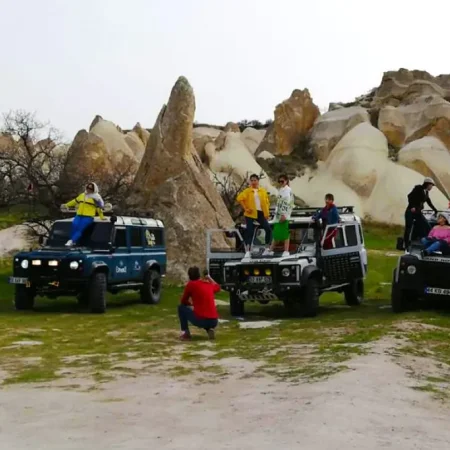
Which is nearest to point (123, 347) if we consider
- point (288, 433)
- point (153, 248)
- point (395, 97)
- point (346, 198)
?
point (288, 433)

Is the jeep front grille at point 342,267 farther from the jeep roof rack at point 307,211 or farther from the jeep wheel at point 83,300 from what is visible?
the jeep wheel at point 83,300

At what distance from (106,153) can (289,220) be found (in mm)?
44121

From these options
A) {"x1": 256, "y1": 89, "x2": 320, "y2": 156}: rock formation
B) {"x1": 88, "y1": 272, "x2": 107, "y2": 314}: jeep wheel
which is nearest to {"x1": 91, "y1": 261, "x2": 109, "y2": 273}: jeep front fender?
{"x1": 88, "y1": 272, "x2": 107, "y2": 314}: jeep wheel

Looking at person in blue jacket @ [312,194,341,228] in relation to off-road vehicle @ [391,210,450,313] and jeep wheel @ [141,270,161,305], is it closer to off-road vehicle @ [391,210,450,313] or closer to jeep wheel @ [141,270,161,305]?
off-road vehicle @ [391,210,450,313]

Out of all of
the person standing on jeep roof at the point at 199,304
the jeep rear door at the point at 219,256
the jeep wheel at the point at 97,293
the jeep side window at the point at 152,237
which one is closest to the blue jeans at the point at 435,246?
the jeep rear door at the point at 219,256

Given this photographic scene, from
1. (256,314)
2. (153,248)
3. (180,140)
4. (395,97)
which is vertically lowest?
(256,314)

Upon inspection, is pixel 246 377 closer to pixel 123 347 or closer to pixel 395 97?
pixel 123 347

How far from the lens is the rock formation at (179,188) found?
2344cm

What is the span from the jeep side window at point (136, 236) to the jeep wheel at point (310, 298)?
16.5ft

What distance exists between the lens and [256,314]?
1700 centimetres

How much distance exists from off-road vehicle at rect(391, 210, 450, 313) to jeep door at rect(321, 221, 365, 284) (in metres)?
1.44

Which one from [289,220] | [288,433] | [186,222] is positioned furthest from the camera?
[186,222]

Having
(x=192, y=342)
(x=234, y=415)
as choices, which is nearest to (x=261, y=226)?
(x=192, y=342)

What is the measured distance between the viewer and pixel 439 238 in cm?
1584
